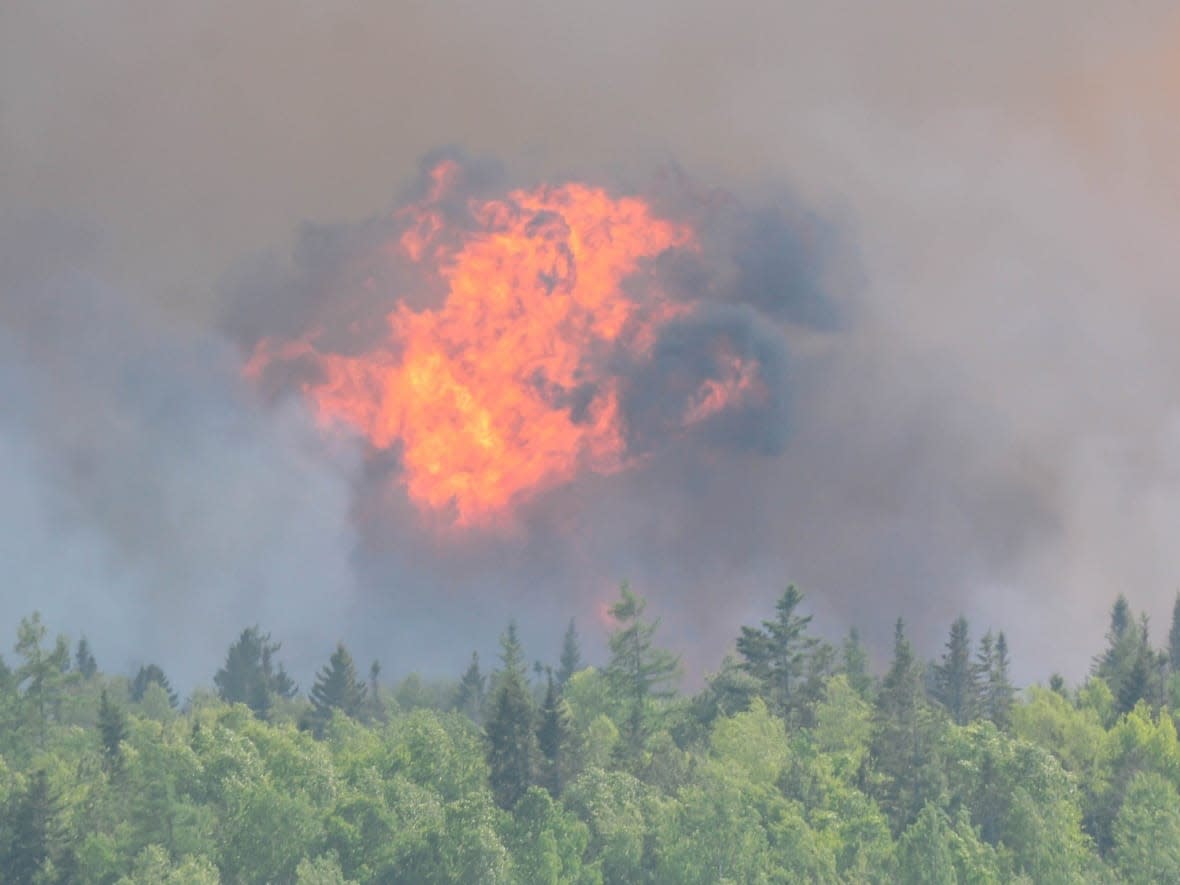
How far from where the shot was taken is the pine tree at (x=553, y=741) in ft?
547

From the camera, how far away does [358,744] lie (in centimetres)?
18988

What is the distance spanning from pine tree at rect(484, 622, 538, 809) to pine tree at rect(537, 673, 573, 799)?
0.97 m

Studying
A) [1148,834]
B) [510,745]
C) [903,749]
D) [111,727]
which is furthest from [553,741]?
[1148,834]

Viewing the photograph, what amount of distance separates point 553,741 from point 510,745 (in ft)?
13.2

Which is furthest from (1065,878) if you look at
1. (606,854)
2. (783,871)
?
(606,854)

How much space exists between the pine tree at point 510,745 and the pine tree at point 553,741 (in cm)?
97

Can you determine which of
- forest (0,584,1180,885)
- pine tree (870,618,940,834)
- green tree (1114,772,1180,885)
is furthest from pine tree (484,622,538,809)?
green tree (1114,772,1180,885)

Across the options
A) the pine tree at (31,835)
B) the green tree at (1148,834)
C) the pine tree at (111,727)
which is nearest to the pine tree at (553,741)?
the pine tree at (111,727)

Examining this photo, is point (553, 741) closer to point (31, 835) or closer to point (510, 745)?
point (510, 745)

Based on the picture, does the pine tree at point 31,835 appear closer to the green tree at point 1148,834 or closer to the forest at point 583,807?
the forest at point 583,807

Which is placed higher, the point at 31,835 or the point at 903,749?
the point at 903,749

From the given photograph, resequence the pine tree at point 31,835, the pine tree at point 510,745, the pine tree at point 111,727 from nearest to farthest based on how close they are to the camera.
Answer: the pine tree at point 31,835
the pine tree at point 510,745
the pine tree at point 111,727

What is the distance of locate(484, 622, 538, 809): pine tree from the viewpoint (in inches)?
6496

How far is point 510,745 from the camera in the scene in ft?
546
